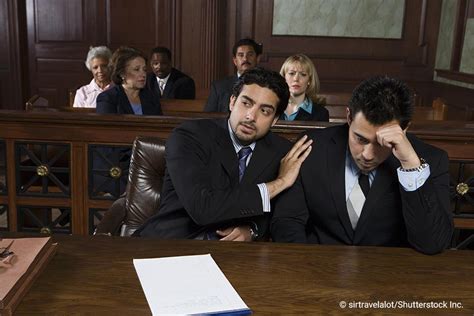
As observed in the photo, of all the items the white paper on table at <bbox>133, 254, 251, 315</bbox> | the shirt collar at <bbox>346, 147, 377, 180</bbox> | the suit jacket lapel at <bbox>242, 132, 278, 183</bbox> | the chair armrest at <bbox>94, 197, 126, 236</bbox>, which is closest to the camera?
the white paper on table at <bbox>133, 254, 251, 315</bbox>

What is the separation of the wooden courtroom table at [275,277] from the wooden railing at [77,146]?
47.4 inches

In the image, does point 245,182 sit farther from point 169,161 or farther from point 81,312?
point 81,312

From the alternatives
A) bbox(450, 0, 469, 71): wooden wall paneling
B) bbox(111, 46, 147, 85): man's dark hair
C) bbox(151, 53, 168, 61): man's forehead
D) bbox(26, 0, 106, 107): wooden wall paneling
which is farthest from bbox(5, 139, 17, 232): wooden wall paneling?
bbox(450, 0, 469, 71): wooden wall paneling

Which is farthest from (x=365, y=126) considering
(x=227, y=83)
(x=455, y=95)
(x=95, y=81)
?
(x=455, y=95)

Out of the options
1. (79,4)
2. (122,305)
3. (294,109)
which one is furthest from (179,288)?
(79,4)

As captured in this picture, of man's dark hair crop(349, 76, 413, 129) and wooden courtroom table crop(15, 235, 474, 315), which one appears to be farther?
man's dark hair crop(349, 76, 413, 129)

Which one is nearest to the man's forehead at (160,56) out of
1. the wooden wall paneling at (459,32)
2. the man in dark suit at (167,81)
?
the man in dark suit at (167,81)

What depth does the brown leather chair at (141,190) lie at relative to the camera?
231cm

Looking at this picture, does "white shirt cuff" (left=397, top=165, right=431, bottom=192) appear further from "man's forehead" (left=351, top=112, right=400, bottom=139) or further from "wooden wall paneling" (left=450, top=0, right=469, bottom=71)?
"wooden wall paneling" (left=450, top=0, right=469, bottom=71)

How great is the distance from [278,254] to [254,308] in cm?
35

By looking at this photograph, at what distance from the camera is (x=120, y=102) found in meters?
3.80

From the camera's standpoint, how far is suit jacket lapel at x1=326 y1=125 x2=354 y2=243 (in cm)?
198

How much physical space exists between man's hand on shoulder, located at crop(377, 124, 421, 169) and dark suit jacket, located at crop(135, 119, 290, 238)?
48cm

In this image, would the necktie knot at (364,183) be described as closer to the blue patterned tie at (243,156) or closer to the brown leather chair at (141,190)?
the blue patterned tie at (243,156)
